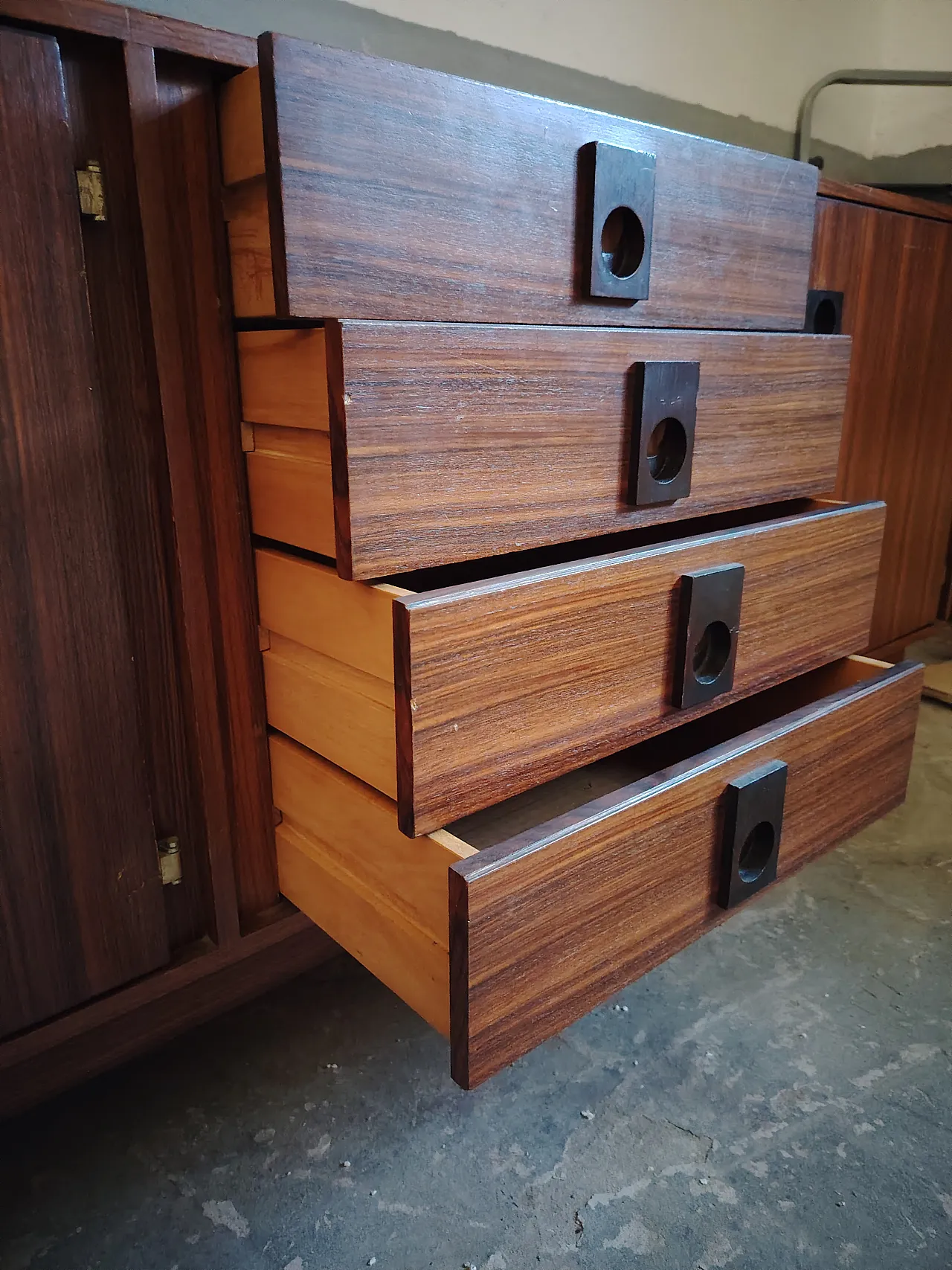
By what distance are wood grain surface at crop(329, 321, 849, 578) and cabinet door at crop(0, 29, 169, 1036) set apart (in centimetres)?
17

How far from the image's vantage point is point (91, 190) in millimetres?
670

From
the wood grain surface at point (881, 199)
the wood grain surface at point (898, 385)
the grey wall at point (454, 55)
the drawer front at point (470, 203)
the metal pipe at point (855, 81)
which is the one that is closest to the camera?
the drawer front at point (470, 203)

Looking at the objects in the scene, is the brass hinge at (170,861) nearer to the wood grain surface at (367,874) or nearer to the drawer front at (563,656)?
the wood grain surface at (367,874)

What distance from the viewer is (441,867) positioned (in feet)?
2.10

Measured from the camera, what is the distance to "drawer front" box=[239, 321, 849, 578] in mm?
606

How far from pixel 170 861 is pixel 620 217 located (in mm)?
709

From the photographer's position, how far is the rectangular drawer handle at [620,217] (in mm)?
711

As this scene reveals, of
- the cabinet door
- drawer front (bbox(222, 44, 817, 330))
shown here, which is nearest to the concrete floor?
the cabinet door

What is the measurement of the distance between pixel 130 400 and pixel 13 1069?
23.2 inches

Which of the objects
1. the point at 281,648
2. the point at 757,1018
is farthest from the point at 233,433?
the point at 757,1018

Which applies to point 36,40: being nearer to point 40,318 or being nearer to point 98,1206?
point 40,318

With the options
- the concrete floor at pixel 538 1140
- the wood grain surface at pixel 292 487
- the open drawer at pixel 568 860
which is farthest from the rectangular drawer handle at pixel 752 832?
the wood grain surface at pixel 292 487

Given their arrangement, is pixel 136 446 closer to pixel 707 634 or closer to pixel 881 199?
pixel 707 634

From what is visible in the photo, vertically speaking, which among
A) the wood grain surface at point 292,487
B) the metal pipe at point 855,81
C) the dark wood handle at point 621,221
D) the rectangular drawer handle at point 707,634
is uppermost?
the metal pipe at point 855,81
